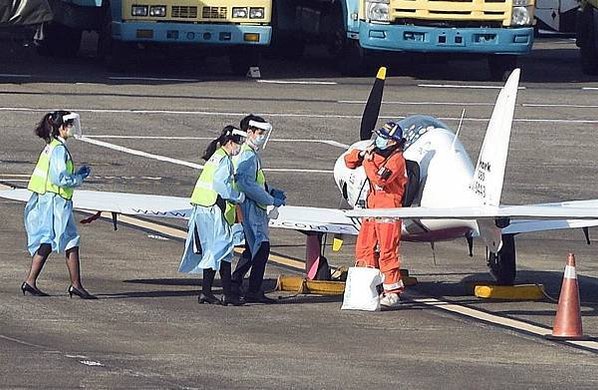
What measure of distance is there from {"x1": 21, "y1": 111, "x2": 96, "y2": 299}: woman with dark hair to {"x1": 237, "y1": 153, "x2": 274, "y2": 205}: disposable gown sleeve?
1173 millimetres

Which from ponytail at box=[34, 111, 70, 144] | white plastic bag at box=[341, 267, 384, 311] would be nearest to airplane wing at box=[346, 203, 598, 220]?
white plastic bag at box=[341, 267, 384, 311]

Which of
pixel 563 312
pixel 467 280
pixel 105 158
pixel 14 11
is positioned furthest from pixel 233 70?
pixel 563 312

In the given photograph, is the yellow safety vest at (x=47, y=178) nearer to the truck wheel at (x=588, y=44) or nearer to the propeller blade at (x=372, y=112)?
the propeller blade at (x=372, y=112)

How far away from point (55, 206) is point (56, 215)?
71 mm

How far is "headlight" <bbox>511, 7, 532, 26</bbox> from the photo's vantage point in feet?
96.6

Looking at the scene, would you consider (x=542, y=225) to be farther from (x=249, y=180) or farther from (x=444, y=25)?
Result: (x=444, y=25)

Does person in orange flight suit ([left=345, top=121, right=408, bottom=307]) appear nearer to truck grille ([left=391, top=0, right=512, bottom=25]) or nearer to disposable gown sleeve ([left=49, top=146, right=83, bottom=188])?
disposable gown sleeve ([left=49, top=146, right=83, bottom=188])

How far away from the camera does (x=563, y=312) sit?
12.0 m

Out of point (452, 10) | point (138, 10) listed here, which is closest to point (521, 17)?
point (452, 10)

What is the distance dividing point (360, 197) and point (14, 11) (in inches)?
602

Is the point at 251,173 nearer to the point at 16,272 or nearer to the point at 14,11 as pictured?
the point at 16,272

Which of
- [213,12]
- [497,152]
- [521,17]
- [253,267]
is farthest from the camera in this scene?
[521,17]

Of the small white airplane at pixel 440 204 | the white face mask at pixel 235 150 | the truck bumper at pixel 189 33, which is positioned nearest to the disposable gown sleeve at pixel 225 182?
the white face mask at pixel 235 150

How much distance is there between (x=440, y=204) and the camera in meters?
13.1
